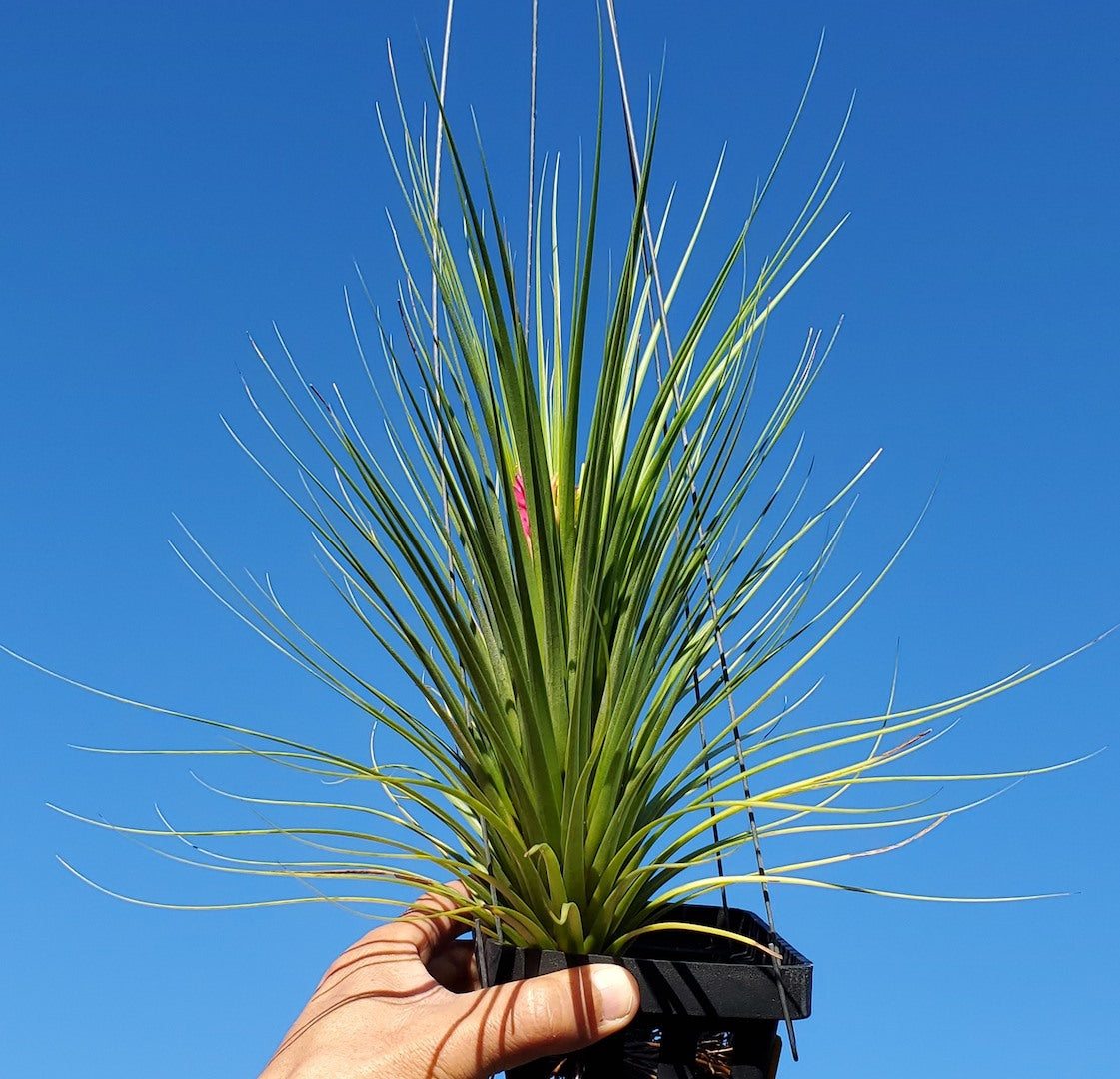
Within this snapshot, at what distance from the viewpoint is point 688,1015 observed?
0.99 m

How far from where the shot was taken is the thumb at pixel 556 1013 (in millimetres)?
933

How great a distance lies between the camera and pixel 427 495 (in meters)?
1.25

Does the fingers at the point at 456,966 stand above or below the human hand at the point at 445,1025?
above

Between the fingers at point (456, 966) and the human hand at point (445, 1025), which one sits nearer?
the human hand at point (445, 1025)

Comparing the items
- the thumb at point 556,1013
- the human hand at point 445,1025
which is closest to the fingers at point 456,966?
the human hand at point 445,1025

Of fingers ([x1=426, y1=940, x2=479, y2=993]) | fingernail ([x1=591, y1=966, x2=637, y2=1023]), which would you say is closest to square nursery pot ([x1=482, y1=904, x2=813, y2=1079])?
fingernail ([x1=591, y1=966, x2=637, y2=1023])

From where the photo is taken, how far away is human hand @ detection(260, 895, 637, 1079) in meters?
0.94

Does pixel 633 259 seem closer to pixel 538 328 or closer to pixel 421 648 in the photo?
pixel 538 328

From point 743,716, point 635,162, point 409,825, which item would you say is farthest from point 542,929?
point 635,162

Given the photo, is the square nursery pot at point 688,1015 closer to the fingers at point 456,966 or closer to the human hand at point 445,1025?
the human hand at point 445,1025

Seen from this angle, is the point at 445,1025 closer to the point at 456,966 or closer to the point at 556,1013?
the point at 556,1013

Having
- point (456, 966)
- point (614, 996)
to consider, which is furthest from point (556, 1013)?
point (456, 966)

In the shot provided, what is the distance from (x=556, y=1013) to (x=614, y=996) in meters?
0.05

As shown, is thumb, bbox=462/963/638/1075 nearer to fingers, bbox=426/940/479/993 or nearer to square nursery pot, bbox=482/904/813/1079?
square nursery pot, bbox=482/904/813/1079
